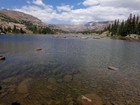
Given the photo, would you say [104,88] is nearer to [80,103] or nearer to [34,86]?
[80,103]

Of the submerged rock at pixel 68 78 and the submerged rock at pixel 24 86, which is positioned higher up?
the submerged rock at pixel 24 86

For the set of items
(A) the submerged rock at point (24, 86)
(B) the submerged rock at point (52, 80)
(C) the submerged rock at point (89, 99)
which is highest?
(A) the submerged rock at point (24, 86)

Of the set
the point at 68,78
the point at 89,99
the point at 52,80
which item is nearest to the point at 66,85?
the point at 52,80

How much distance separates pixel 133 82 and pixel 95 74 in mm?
7423

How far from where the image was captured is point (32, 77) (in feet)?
107

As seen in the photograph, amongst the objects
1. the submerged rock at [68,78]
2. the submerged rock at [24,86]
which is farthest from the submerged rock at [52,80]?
the submerged rock at [24,86]

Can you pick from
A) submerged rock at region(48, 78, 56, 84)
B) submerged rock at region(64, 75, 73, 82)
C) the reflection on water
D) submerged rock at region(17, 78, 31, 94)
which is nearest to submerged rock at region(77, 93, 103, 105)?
the reflection on water

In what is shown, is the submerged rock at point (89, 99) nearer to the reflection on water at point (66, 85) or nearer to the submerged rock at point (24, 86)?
the reflection on water at point (66, 85)

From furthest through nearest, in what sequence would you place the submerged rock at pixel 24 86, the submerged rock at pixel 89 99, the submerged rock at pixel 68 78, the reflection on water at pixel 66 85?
the submerged rock at pixel 68 78
the submerged rock at pixel 24 86
the reflection on water at pixel 66 85
the submerged rock at pixel 89 99

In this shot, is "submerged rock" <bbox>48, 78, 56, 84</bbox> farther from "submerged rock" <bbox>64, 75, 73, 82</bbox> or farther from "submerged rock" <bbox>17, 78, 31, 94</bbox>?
"submerged rock" <bbox>17, 78, 31, 94</bbox>

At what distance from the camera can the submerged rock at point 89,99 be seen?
73.7ft

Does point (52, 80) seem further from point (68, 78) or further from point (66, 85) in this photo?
point (66, 85)

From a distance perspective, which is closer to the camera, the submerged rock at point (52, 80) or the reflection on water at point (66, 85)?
the reflection on water at point (66, 85)

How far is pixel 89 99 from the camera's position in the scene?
910 inches
